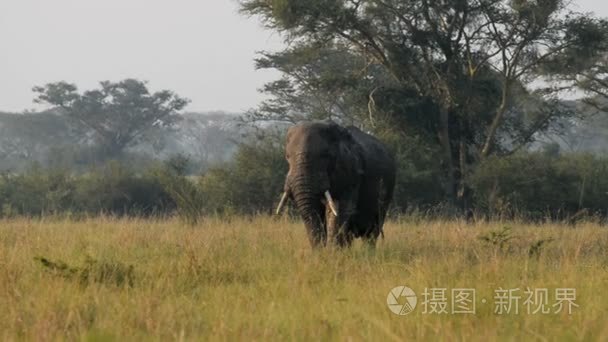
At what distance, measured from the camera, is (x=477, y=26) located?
22.3 metres

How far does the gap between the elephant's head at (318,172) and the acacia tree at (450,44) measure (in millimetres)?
11557

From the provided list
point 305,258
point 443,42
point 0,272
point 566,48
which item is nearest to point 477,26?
point 443,42

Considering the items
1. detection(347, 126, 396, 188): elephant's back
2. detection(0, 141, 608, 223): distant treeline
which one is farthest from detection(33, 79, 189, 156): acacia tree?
detection(347, 126, 396, 188): elephant's back

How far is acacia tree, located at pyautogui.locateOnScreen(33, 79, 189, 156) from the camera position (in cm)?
5347

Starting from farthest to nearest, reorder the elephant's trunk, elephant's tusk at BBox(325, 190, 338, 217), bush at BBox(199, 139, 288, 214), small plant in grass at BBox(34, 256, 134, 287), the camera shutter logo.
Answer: bush at BBox(199, 139, 288, 214) → the elephant's trunk → elephant's tusk at BBox(325, 190, 338, 217) → small plant in grass at BBox(34, 256, 134, 287) → the camera shutter logo

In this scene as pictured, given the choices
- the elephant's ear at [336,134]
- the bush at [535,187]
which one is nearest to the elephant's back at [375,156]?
the elephant's ear at [336,134]

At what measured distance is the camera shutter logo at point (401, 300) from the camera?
5.46 meters

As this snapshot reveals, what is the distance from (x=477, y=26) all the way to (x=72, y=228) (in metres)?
13.7

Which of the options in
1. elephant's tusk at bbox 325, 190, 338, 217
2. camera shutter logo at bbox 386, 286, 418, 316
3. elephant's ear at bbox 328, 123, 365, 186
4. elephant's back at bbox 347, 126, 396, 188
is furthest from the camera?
elephant's back at bbox 347, 126, 396, 188

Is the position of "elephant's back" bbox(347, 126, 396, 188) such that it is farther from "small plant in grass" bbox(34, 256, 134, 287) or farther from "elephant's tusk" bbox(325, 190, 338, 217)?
"small plant in grass" bbox(34, 256, 134, 287)

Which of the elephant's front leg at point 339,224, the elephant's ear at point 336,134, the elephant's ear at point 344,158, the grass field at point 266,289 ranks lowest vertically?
the grass field at point 266,289

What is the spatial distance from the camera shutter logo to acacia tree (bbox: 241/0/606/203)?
15495 millimetres

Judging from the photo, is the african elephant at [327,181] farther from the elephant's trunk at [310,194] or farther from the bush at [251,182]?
the bush at [251,182]

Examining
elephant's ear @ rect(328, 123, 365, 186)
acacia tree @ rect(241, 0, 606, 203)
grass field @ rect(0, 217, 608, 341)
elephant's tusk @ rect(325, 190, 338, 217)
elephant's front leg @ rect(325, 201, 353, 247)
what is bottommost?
grass field @ rect(0, 217, 608, 341)
